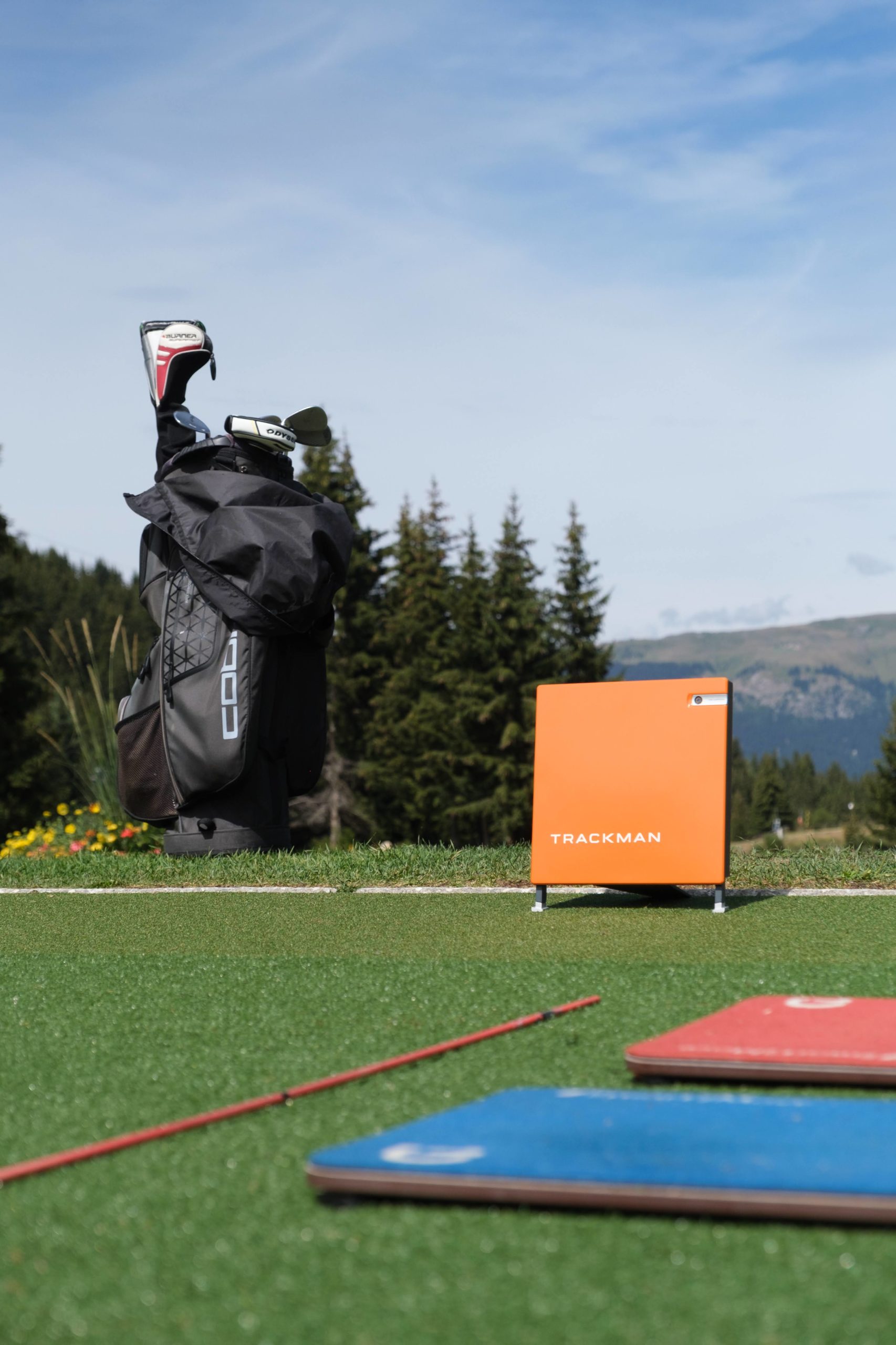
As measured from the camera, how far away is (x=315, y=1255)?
181cm

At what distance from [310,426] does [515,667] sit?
40.2 metres

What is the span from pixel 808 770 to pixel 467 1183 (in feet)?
513

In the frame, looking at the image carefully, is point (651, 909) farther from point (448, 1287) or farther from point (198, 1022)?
point (448, 1287)

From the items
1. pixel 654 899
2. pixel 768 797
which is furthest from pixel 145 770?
pixel 768 797

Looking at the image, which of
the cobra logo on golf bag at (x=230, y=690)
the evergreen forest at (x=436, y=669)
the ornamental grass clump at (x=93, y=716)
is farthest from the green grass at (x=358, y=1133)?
the evergreen forest at (x=436, y=669)

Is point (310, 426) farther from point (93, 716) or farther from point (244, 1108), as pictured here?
point (244, 1108)

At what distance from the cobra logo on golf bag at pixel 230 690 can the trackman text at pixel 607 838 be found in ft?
7.92

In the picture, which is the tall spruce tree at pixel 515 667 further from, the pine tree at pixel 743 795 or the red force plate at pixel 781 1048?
the pine tree at pixel 743 795

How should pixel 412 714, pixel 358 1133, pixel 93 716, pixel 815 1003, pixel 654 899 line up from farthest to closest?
pixel 412 714, pixel 93 716, pixel 654 899, pixel 815 1003, pixel 358 1133

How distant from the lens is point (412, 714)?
151 feet

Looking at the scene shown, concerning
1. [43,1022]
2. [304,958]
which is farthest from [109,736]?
[43,1022]

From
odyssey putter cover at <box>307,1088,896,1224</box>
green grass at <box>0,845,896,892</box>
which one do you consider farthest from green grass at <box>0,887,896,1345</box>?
green grass at <box>0,845,896,892</box>

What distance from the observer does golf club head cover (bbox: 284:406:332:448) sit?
840cm

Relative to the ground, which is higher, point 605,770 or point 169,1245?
point 605,770
